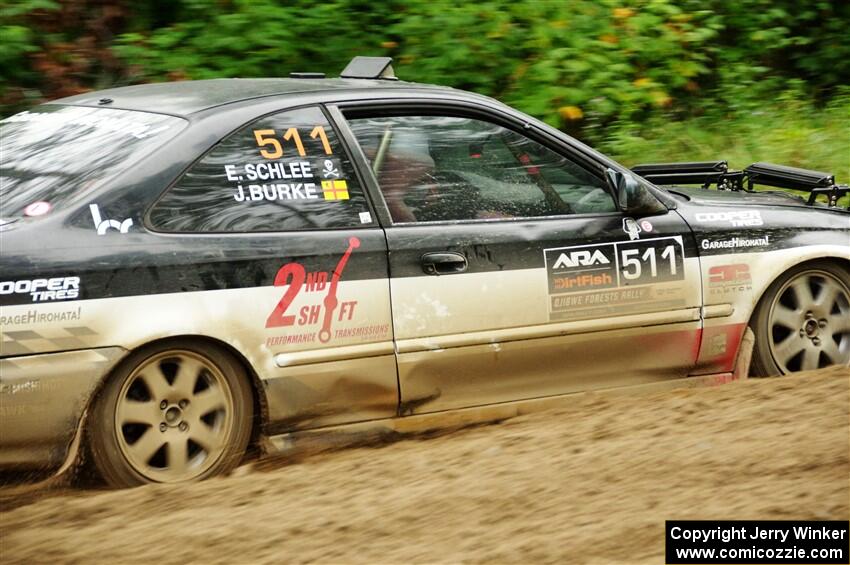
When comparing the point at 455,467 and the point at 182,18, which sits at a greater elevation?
the point at 182,18

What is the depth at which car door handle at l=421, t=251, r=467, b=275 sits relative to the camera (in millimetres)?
5004

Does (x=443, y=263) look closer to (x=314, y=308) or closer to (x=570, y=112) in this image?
(x=314, y=308)

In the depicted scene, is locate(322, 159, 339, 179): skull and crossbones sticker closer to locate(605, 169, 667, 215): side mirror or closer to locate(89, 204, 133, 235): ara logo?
locate(89, 204, 133, 235): ara logo

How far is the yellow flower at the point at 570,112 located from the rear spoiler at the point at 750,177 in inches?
76.1

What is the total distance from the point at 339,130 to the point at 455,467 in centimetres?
144

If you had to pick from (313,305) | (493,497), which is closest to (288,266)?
(313,305)

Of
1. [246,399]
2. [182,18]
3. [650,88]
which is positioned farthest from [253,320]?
[650,88]

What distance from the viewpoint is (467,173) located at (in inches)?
209

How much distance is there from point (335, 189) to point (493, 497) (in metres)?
1.44

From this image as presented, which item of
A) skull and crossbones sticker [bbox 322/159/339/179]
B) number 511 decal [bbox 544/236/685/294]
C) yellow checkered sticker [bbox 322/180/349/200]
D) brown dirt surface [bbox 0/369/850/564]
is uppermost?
skull and crossbones sticker [bbox 322/159/339/179]

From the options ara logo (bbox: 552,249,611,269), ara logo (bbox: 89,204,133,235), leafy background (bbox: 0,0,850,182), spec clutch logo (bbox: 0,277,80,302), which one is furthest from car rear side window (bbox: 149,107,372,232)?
leafy background (bbox: 0,0,850,182)

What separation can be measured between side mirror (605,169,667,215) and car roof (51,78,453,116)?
841 mm

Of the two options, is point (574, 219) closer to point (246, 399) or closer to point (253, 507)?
point (246, 399)

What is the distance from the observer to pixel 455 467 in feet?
15.1
